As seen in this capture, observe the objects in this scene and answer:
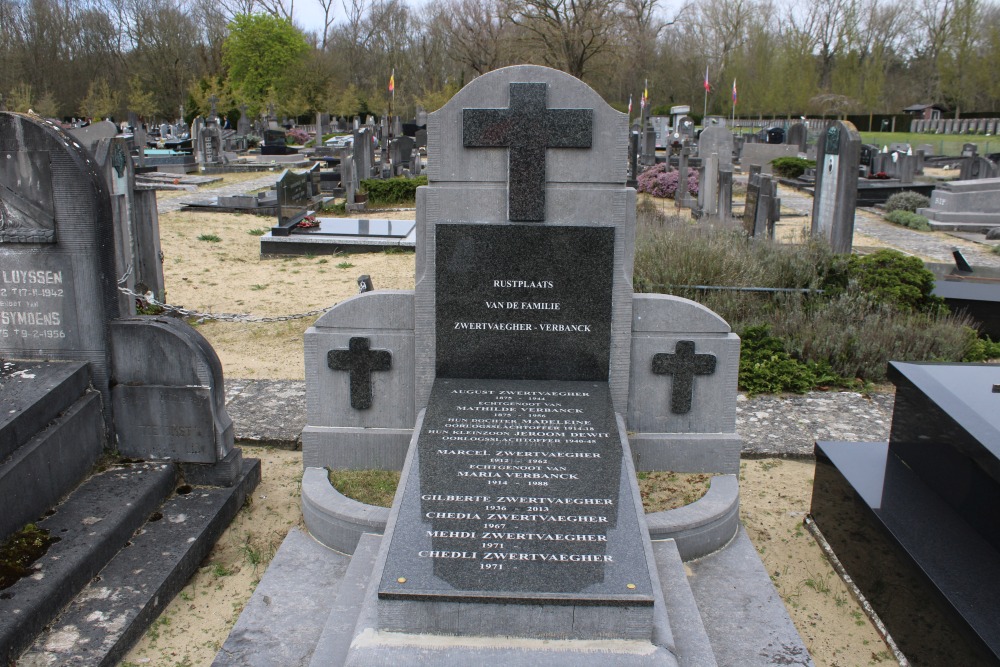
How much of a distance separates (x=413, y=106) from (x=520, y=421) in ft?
179

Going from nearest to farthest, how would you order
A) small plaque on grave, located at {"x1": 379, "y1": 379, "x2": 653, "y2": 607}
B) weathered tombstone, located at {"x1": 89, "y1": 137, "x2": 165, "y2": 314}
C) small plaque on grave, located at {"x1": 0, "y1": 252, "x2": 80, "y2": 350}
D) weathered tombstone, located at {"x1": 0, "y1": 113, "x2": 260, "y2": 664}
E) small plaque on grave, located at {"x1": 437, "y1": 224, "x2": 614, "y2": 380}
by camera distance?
small plaque on grave, located at {"x1": 379, "y1": 379, "x2": 653, "y2": 607} < weathered tombstone, located at {"x1": 0, "y1": 113, "x2": 260, "y2": 664} < small plaque on grave, located at {"x1": 437, "y1": 224, "x2": 614, "y2": 380} < small plaque on grave, located at {"x1": 0, "y1": 252, "x2": 80, "y2": 350} < weathered tombstone, located at {"x1": 89, "y1": 137, "x2": 165, "y2": 314}

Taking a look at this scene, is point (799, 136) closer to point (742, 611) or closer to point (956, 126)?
point (956, 126)

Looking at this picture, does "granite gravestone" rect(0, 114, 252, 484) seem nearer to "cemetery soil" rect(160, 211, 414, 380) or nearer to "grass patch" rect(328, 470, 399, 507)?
"grass patch" rect(328, 470, 399, 507)

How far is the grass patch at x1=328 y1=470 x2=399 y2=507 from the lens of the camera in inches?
170

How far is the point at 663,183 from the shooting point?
2009cm

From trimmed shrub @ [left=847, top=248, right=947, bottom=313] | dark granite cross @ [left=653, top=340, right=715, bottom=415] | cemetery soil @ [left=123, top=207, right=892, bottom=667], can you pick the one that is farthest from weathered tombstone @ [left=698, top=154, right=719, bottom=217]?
dark granite cross @ [left=653, top=340, right=715, bottom=415]

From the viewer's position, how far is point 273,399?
20.8 ft

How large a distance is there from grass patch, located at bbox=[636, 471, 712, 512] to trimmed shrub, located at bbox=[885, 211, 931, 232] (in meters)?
14.1

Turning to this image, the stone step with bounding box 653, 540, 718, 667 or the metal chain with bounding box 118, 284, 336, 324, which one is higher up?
the metal chain with bounding box 118, 284, 336, 324

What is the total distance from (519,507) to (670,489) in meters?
1.55

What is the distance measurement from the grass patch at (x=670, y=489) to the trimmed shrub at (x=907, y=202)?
15.7 metres

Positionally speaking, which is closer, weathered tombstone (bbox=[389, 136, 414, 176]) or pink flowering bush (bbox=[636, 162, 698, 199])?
pink flowering bush (bbox=[636, 162, 698, 199])

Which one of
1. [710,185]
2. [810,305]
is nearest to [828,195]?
[810,305]

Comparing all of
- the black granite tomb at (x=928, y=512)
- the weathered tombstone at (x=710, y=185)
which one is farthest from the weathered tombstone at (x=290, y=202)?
the black granite tomb at (x=928, y=512)
